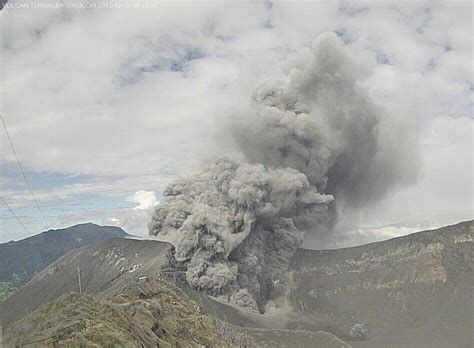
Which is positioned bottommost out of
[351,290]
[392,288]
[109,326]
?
[351,290]

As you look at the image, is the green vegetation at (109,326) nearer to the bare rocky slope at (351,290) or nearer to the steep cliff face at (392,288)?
the bare rocky slope at (351,290)

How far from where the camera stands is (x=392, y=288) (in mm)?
134500

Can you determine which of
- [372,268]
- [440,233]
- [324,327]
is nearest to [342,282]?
[372,268]

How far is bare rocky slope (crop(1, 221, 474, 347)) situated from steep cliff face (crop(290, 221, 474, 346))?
24 centimetres

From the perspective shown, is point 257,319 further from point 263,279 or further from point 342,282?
point 342,282

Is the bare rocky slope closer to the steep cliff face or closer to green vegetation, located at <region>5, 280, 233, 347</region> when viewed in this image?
the steep cliff face

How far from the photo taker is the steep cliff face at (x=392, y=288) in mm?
119562

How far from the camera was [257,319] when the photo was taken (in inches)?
4648

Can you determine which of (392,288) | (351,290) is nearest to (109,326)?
(392,288)

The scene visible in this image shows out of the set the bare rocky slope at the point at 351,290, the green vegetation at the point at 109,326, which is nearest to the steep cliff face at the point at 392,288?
the bare rocky slope at the point at 351,290

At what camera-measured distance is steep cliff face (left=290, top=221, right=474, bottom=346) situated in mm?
119562

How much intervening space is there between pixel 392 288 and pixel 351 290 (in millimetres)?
10497

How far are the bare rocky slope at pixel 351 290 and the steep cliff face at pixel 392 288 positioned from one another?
24cm

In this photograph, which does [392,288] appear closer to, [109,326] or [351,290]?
[351,290]
